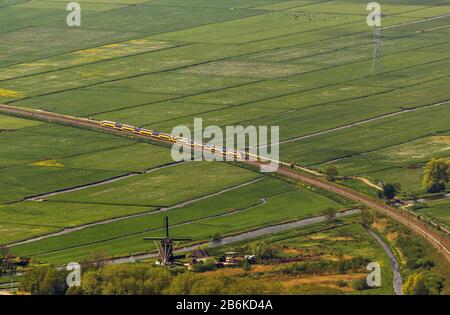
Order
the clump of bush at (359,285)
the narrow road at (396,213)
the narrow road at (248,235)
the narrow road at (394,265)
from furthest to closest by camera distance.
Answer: the narrow road at (396,213)
the narrow road at (248,235)
the narrow road at (394,265)
the clump of bush at (359,285)

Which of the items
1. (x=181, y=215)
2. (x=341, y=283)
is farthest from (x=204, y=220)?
(x=341, y=283)

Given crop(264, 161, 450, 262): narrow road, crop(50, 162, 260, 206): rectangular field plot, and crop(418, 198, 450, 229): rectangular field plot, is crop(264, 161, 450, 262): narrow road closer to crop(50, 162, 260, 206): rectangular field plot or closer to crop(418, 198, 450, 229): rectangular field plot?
crop(418, 198, 450, 229): rectangular field plot

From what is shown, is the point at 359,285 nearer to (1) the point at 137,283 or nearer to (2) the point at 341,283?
(2) the point at 341,283

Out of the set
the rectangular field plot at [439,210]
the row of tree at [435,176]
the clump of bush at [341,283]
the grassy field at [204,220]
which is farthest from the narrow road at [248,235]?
the clump of bush at [341,283]

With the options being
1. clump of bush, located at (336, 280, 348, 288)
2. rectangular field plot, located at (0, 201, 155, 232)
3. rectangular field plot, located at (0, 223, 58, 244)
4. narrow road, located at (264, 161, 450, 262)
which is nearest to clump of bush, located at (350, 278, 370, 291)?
clump of bush, located at (336, 280, 348, 288)

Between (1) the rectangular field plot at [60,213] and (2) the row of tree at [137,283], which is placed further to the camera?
(1) the rectangular field plot at [60,213]

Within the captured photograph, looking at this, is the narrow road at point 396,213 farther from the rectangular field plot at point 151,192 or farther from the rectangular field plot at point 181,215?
the rectangular field plot at point 151,192

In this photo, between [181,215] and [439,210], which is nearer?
[439,210]
